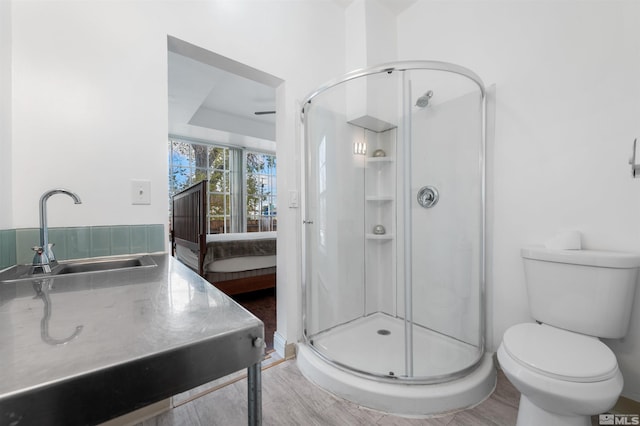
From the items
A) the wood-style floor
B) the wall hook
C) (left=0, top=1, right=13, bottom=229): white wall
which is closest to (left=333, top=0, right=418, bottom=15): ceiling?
the wall hook

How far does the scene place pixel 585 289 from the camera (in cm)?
128

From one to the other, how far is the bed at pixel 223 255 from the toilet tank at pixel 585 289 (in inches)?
102

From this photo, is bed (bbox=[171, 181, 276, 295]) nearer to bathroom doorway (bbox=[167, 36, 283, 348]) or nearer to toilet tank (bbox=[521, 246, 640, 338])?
bathroom doorway (bbox=[167, 36, 283, 348])

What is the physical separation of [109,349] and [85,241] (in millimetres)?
1106

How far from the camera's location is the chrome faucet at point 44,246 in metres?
1.01

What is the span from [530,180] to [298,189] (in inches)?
55.7

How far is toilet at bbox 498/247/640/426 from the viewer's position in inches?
37.7

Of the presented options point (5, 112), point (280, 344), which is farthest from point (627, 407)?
point (5, 112)

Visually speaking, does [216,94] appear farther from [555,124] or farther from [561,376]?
[561,376]

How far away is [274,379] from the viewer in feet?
5.42

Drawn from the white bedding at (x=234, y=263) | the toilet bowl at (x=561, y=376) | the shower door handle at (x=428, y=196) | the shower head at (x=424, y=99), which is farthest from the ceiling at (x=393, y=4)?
the white bedding at (x=234, y=263)

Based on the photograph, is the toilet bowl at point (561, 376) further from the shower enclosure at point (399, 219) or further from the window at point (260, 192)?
the window at point (260, 192)

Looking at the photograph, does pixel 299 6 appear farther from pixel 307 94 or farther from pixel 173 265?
pixel 173 265

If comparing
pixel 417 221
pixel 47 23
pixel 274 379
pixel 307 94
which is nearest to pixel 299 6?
pixel 307 94
